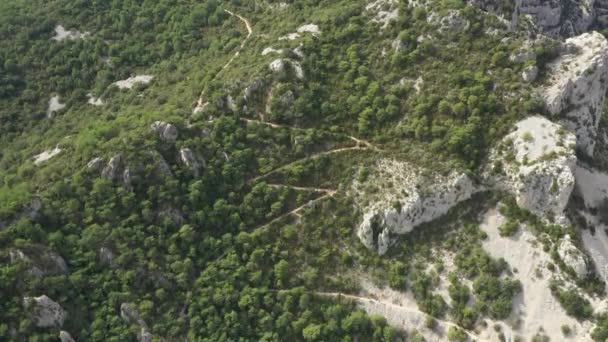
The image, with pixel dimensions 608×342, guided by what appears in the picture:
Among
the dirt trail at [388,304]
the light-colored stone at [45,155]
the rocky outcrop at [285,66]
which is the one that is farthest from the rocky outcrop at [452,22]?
the light-colored stone at [45,155]

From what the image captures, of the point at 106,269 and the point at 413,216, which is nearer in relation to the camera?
the point at 106,269

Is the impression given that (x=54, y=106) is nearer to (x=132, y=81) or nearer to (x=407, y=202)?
(x=132, y=81)

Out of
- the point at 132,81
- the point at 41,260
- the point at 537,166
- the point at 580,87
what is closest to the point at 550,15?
the point at 580,87

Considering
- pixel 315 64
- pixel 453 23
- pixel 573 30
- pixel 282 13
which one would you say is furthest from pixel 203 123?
pixel 573 30

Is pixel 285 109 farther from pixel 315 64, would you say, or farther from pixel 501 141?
pixel 501 141

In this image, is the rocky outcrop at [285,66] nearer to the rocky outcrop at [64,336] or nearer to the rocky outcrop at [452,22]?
the rocky outcrop at [452,22]

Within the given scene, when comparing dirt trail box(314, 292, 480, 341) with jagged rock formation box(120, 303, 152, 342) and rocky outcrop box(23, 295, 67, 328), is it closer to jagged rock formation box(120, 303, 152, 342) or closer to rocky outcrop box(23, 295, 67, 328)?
jagged rock formation box(120, 303, 152, 342)
